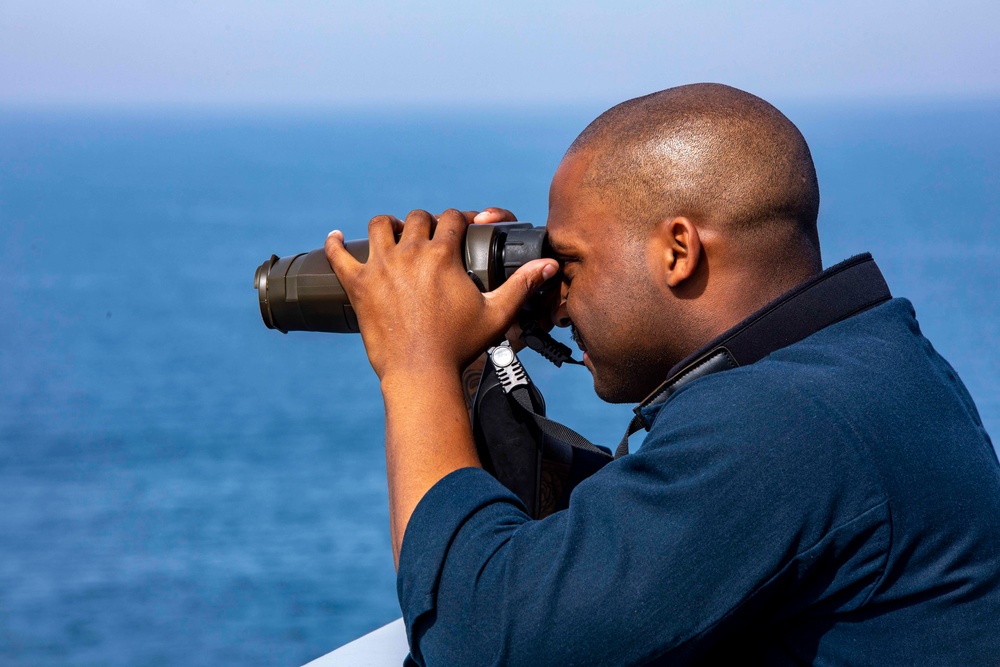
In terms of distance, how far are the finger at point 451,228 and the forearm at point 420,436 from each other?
0.45 feet

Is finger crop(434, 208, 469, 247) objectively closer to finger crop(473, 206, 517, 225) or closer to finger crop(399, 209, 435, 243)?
finger crop(399, 209, 435, 243)

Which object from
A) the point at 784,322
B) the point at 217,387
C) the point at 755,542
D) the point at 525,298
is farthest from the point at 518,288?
the point at 217,387

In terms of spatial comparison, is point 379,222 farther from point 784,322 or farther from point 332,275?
point 784,322

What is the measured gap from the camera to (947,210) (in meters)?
13.9

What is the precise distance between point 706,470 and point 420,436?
25 cm

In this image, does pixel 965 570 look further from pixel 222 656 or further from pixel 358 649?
pixel 222 656

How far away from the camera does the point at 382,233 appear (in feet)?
3.30

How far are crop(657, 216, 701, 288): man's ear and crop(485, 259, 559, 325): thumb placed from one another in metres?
0.11

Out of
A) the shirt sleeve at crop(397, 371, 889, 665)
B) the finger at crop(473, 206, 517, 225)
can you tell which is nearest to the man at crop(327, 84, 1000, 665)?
the shirt sleeve at crop(397, 371, 889, 665)

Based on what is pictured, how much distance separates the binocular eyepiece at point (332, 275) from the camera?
1.03 metres

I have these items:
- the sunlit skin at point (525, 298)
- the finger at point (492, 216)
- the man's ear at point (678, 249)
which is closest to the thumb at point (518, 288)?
the sunlit skin at point (525, 298)

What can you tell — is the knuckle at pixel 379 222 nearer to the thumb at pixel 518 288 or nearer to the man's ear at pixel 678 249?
the thumb at pixel 518 288

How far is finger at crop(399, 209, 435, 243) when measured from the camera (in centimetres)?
99

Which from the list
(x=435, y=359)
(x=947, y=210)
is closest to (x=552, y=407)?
(x=435, y=359)
